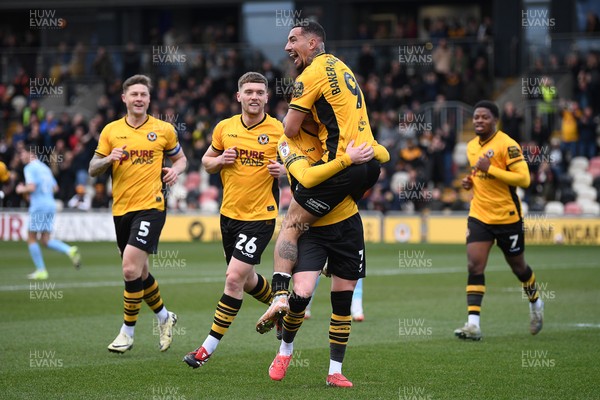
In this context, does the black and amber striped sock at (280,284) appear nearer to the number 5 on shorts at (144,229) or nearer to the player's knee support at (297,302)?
the player's knee support at (297,302)

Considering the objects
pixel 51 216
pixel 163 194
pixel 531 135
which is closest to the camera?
pixel 163 194

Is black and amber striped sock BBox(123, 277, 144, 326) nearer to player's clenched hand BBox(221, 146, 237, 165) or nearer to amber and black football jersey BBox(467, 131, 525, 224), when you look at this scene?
player's clenched hand BBox(221, 146, 237, 165)

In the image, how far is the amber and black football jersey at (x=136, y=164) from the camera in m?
11.1

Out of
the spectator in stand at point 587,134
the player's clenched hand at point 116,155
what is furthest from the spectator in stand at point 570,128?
the player's clenched hand at point 116,155

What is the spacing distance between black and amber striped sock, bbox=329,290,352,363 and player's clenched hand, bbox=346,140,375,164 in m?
1.17

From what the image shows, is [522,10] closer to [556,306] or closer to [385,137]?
[385,137]

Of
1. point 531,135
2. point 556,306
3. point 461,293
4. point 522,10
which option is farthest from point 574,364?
point 522,10

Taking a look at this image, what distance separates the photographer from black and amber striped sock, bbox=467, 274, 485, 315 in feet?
39.7

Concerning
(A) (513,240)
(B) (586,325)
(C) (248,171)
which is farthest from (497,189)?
(C) (248,171)

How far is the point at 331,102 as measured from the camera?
837cm

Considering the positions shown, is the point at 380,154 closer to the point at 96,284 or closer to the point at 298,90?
the point at 298,90

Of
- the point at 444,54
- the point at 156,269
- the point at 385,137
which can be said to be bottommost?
the point at 156,269

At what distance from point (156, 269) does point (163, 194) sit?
1144cm

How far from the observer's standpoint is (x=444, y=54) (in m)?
35.3
